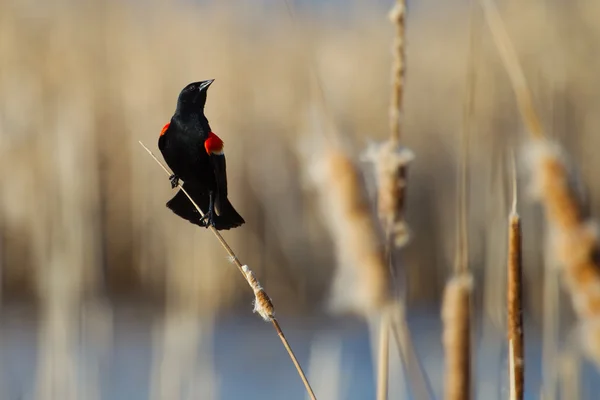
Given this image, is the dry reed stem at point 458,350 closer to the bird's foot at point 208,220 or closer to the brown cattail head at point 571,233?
the brown cattail head at point 571,233

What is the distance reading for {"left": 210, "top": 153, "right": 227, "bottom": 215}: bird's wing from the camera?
74cm

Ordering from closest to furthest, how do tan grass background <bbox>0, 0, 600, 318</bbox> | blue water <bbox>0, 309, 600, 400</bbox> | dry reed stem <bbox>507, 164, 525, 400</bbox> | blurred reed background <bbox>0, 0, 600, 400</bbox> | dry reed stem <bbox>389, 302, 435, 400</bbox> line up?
dry reed stem <bbox>507, 164, 525, 400</bbox>, dry reed stem <bbox>389, 302, 435, 400</bbox>, blue water <bbox>0, 309, 600, 400</bbox>, blurred reed background <bbox>0, 0, 600, 400</bbox>, tan grass background <bbox>0, 0, 600, 318</bbox>

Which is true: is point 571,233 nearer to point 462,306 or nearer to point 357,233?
point 462,306

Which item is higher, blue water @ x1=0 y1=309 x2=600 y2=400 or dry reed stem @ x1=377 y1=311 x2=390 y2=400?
blue water @ x1=0 y1=309 x2=600 y2=400

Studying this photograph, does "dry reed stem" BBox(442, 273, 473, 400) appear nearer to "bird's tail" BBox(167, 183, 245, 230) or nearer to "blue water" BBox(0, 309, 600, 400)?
"bird's tail" BBox(167, 183, 245, 230)

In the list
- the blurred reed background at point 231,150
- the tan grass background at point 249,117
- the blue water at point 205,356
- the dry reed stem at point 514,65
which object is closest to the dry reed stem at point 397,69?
the dry reed stem at point 514,65

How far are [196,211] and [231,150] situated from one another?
320 cm

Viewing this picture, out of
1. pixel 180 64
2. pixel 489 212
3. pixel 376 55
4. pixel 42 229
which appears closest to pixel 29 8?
pixel 180 64

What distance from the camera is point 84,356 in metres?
3.37

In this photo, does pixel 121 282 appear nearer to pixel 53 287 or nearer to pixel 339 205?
pixel 53 287

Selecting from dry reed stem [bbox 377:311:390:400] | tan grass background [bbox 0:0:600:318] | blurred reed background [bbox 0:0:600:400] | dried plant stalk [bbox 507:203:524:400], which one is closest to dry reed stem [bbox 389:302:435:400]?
dry reed stem [bbox 377:311:390:400]

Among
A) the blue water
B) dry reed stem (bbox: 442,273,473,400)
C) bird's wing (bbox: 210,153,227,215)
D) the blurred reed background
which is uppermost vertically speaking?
the blurred reed background

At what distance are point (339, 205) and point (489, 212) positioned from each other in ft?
3.30

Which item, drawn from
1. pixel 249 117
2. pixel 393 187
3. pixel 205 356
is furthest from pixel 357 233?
pixel 249 117
